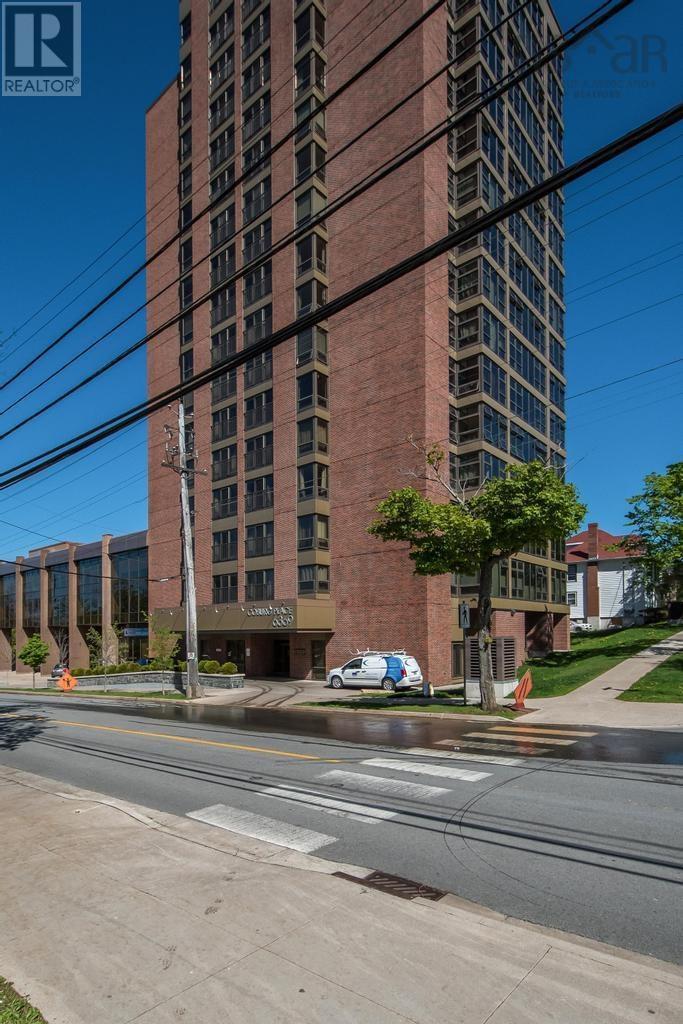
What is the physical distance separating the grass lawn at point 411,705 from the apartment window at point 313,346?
63.3 ft

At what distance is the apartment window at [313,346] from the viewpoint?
3669cm

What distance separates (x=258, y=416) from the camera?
131 ft

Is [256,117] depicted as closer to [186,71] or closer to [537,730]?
[186,71]

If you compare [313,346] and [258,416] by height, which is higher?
[313,346]

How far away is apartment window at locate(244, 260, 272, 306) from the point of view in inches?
1577

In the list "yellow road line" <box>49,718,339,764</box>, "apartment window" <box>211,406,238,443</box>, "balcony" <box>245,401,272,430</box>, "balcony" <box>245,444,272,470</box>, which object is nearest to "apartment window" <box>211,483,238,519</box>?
"balcony" <box>245,444,272,470</box>

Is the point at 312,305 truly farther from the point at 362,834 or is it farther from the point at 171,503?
the point at 362,834

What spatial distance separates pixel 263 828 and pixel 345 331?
30.8 m

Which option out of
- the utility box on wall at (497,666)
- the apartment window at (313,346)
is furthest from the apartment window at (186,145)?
the utility box on wall at (497,666)

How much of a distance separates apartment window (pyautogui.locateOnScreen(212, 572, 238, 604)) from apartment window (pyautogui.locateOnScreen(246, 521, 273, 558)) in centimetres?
202

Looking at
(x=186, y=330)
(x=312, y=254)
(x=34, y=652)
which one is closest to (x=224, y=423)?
(x=186, y=330)

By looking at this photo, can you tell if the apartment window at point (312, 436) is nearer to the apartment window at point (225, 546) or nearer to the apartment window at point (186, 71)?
the apartment window at point (225, 546)

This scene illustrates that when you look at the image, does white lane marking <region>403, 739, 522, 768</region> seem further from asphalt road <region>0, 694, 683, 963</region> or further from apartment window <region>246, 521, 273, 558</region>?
apartment window <region>246, 521, 273, 558</region>

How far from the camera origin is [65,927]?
5.52m
